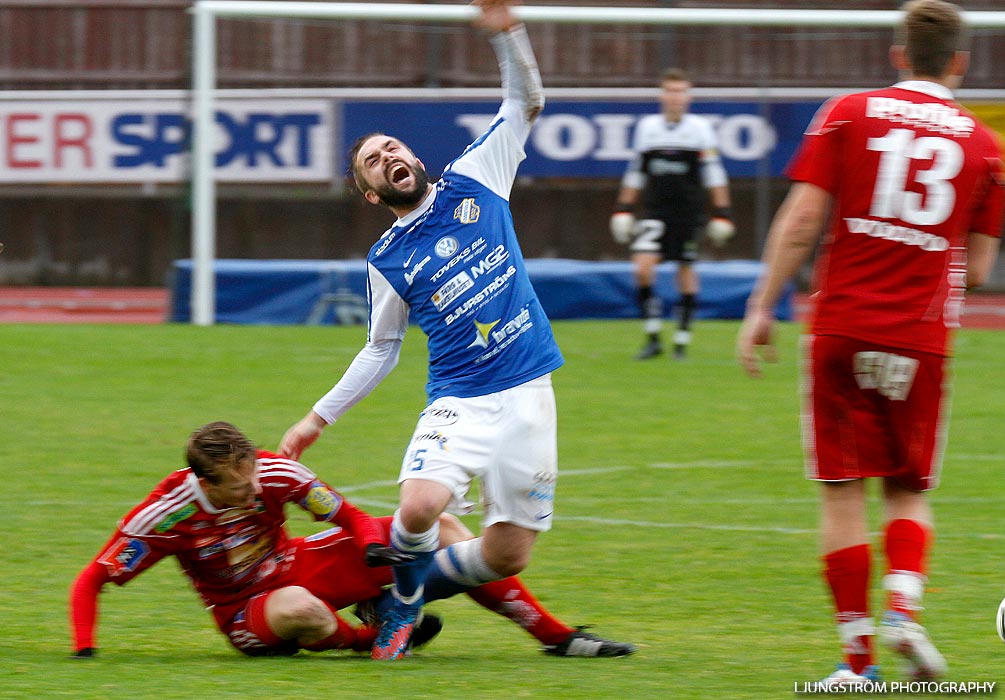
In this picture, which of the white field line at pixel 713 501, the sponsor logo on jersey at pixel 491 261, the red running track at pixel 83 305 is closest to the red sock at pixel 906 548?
the sponsor logo on jersey at pixel 491 261

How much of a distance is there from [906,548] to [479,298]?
1435 mm

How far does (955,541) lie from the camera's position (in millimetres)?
6301

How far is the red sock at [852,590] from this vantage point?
398 centimetres

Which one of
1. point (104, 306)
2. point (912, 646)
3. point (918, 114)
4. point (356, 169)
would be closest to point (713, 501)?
point (356, 169)

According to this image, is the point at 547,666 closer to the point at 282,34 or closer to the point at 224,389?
the point at 224,389

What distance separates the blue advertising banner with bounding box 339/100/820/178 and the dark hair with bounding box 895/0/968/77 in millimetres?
11819

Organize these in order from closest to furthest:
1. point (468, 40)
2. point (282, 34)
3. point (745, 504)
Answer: point (745, 504), point (282, 34), point (468, 40)

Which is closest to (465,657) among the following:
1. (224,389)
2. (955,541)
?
(955,541)

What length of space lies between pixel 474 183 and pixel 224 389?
20.5 ft

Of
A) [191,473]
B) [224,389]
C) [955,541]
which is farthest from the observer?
[224,389]

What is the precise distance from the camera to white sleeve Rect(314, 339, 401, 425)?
188 inches

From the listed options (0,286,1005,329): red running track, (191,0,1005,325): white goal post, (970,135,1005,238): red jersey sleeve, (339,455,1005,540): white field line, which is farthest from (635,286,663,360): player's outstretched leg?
(970,135,1005,238): red jersey sleeve

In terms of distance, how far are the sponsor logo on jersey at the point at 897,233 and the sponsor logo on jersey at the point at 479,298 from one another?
1.11m

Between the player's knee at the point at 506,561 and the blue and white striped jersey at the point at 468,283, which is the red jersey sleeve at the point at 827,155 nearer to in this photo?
the blue and white striped jersey at the point at 468,283
